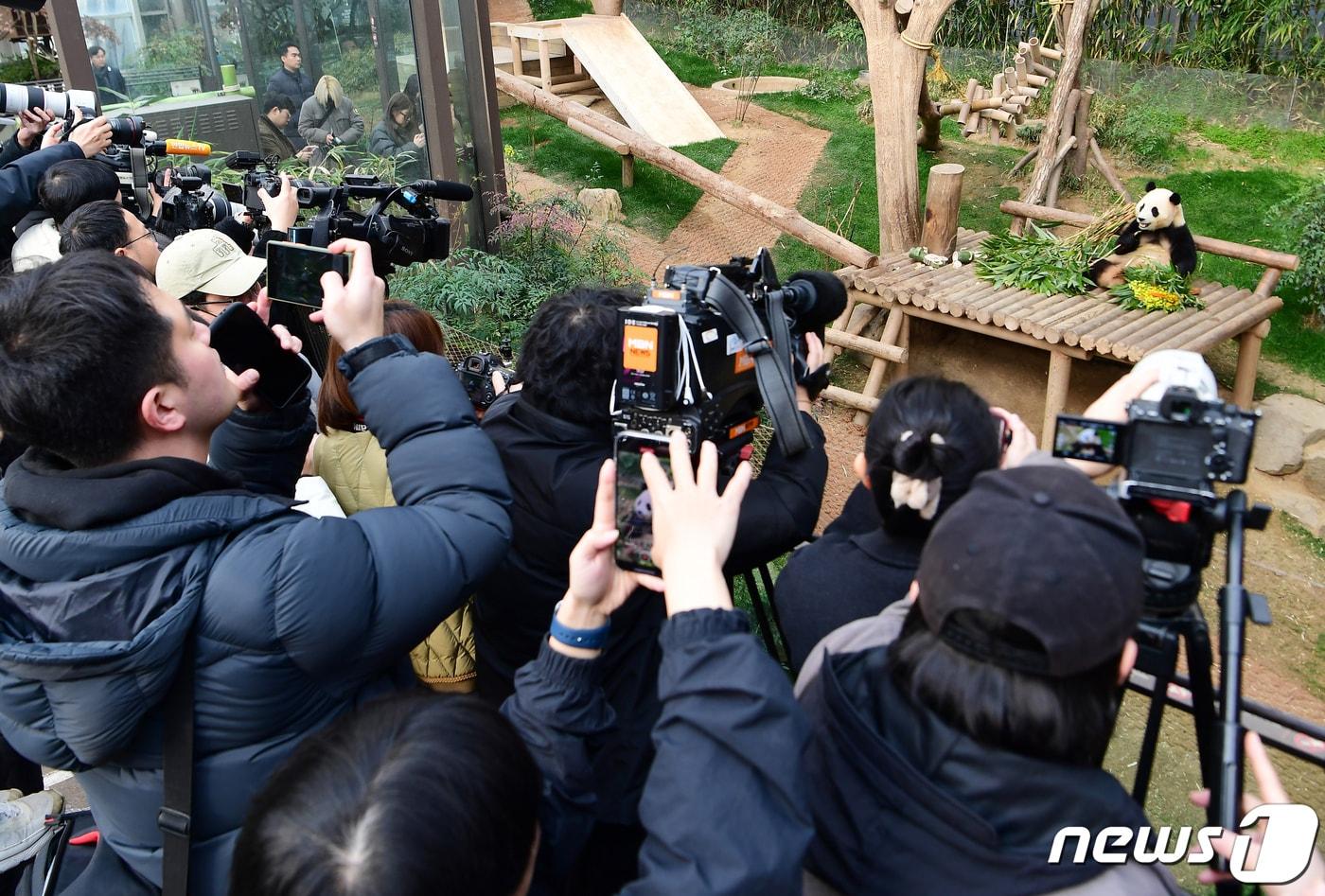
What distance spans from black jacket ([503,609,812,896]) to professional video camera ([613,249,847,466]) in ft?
2.09

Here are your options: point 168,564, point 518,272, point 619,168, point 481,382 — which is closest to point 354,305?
point 168,564

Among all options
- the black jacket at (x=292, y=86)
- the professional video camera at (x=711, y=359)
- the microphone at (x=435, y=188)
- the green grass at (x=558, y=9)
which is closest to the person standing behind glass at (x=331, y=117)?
the black jacket at (x=292, y=86)

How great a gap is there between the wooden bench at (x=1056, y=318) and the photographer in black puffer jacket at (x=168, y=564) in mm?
5557

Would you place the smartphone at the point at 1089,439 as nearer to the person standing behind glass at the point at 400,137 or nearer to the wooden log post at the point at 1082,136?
the person standing behind glass at the point at 400,137

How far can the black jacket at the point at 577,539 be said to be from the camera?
2.03m

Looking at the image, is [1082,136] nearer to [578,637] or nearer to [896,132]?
[896,132]

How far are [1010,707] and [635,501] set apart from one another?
652mm

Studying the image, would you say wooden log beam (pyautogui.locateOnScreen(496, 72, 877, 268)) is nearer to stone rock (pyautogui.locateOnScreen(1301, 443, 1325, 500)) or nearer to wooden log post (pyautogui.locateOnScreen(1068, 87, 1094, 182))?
wooden log post (pyautogui.locateOnScreen(1068, 87, 1094, 182))

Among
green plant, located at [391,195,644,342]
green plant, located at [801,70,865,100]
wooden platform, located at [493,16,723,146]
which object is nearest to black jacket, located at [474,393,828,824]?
green plant, located at [391,195,644,342]

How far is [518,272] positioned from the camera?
7012 mm

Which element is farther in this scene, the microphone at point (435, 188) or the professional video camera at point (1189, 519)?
the microphone at point (435, 188)

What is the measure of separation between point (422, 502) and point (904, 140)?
23.9 ft

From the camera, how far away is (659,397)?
1.81 metres

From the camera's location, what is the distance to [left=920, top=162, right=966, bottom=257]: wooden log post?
7.83 meters
